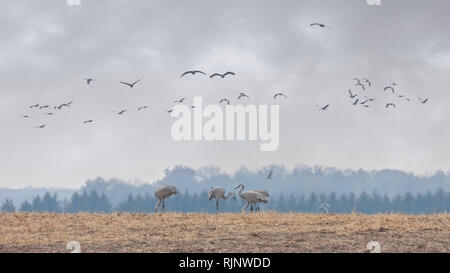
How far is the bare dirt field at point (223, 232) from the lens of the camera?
19266 millimetres

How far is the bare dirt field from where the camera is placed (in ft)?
63.2

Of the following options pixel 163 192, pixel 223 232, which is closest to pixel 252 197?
pixel 163 192

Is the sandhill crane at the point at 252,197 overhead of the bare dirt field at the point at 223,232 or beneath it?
overhead

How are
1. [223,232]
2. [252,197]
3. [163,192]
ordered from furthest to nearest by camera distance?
[163,192]
[252,197]
[223,232]

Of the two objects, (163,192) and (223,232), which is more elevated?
(163,192)

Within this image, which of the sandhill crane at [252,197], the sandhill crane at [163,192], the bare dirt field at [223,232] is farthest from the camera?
the sandhill crane at [163,192]

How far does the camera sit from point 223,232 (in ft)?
73.2

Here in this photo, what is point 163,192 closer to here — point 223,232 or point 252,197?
point 252,197

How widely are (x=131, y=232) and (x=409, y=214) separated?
1336cm

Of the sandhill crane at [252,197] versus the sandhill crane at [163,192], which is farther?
the sandhill crane at [163,192]
